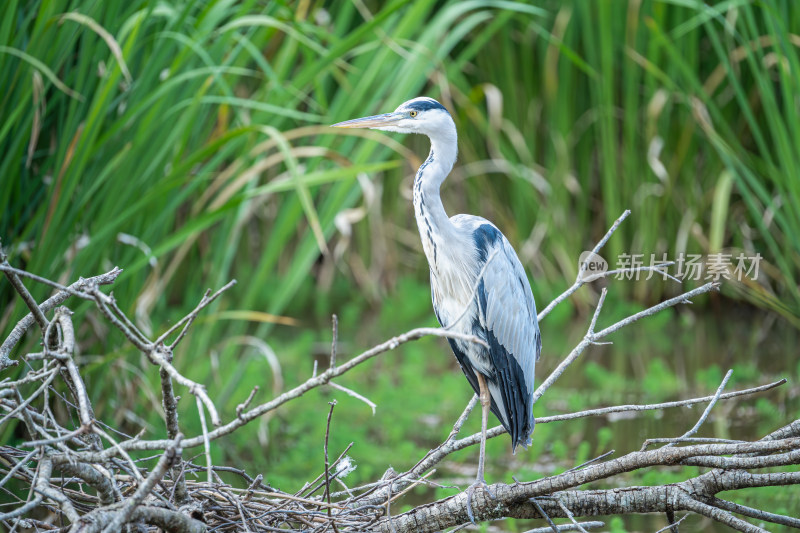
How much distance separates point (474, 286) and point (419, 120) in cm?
53

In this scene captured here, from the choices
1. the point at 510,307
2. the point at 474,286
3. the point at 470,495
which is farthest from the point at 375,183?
the point at 470,495

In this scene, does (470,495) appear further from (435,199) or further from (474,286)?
(435,199)

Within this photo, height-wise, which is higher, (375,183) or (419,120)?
(419,120)

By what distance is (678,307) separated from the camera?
20.6 ft

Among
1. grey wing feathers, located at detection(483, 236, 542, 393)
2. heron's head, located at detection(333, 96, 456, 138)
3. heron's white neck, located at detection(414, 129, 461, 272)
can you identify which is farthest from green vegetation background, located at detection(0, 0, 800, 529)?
A: grey wing feathers, located at detection(483, 236, 542, 393)

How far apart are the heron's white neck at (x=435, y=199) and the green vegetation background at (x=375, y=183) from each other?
57 cm

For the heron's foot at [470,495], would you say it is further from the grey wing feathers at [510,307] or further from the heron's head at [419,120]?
the heron's head at [419,120]

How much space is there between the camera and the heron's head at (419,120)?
2.68 metres

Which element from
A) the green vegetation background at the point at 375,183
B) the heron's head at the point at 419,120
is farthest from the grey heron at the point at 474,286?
the green vegetation background at the point at 375,183

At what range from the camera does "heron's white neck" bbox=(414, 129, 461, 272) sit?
264 centimetres

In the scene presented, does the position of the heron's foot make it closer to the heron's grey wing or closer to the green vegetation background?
the heron's grey wing

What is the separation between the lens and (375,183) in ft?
20.3

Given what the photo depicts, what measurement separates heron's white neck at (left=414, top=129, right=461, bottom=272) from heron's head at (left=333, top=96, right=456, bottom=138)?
2 cm

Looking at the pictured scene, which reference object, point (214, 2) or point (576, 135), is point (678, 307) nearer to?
point (576, 135)
